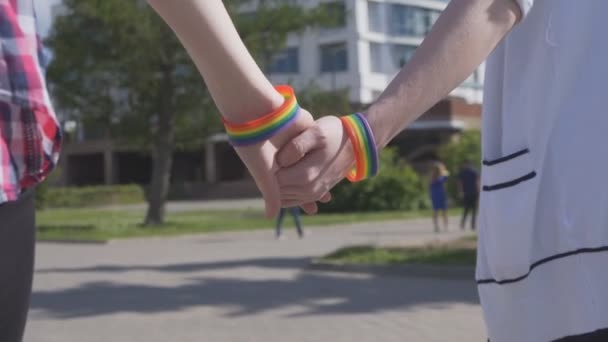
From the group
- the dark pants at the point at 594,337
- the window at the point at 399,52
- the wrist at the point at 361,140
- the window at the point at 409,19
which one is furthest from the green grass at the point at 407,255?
the window at the point at 409,19

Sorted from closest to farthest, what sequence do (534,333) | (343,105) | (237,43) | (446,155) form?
(237,43) < (534,333) < (343,105) < (446,155)

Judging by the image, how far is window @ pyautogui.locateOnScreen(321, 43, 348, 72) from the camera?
63500mm

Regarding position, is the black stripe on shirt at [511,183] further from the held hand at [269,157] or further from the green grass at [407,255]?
the green grass at [407,255]

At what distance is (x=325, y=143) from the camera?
145cm

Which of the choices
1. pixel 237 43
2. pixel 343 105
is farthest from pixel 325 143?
pixel 343 105

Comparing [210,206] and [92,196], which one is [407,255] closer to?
[210,206]

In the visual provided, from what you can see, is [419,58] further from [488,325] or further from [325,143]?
[488,325]

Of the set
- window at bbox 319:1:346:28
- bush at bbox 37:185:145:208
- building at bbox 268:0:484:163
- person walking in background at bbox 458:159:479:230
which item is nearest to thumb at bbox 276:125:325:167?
person walking in background at bbox 458:159:479:230

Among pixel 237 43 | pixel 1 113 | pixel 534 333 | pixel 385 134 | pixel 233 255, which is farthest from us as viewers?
pixel 233 255

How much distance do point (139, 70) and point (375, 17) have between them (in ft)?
143

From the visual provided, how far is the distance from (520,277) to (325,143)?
521 millimetres

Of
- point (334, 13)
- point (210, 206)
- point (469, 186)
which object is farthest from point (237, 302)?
point (210, 206)

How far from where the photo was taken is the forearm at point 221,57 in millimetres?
1327

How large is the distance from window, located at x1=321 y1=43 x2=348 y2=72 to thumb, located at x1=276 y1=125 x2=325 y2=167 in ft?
205
